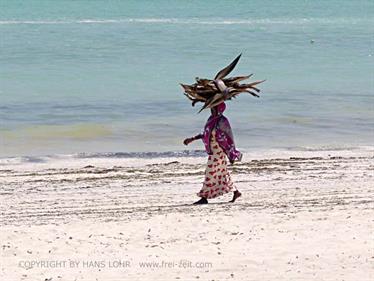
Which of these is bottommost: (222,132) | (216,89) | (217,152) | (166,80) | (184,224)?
(184,224)

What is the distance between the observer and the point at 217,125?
1164cm

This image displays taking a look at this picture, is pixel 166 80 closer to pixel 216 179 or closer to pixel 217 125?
pixel 216 179

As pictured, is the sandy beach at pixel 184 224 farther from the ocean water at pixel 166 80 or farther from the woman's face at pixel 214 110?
the ocean water at pixel 166 80

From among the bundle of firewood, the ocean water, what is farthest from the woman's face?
the ocean water

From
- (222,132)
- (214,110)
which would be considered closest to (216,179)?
(222,132)

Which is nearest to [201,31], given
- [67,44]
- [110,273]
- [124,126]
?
[67,44]

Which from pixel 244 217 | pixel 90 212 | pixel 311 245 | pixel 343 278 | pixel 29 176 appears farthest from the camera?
pixel 29 176

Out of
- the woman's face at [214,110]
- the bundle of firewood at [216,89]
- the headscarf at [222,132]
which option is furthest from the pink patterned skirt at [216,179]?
the bundle of firewood at [216,89]

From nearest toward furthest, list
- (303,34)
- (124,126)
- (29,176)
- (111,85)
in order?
1. (29,176)
2. (124,126)
3. (111,85)
4. (303,34)

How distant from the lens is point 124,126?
20.1m

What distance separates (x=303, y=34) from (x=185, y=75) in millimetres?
18417

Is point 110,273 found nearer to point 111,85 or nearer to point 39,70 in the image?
point 111,85

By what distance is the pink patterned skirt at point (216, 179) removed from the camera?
39.0 feet

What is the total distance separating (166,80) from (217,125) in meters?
15.6
